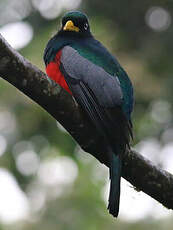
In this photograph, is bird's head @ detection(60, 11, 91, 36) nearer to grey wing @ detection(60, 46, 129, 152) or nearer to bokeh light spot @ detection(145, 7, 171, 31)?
grey wing @ detection(60, 46, 129, 152)

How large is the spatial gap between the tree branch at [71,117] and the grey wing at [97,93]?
0.09 m

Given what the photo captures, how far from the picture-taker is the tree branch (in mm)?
4266

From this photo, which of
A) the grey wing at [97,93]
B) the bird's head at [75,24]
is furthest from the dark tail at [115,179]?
the bird's head at [75,24]

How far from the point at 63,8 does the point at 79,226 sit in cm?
370

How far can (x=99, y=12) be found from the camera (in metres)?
10.9

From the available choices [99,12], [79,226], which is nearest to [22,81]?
[79,226]

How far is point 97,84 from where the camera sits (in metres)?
4.91

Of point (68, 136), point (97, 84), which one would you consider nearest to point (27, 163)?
point (68, 136)

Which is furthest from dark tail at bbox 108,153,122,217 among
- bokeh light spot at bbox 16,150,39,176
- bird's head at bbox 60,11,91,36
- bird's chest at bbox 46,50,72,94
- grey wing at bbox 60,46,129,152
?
bokeh light spot at bbox 16,150,39,176

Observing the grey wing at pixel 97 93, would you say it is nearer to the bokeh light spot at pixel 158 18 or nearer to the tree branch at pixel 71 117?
the tree branch at pixel 71 117

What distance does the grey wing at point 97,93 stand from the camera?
181 inches

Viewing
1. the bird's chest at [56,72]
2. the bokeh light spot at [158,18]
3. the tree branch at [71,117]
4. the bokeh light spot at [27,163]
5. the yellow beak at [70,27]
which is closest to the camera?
the tree branch at [71,117]

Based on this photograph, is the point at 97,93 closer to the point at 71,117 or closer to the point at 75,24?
the point at 71,117

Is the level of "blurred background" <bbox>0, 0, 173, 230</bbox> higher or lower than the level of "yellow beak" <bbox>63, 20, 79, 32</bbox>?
lower
